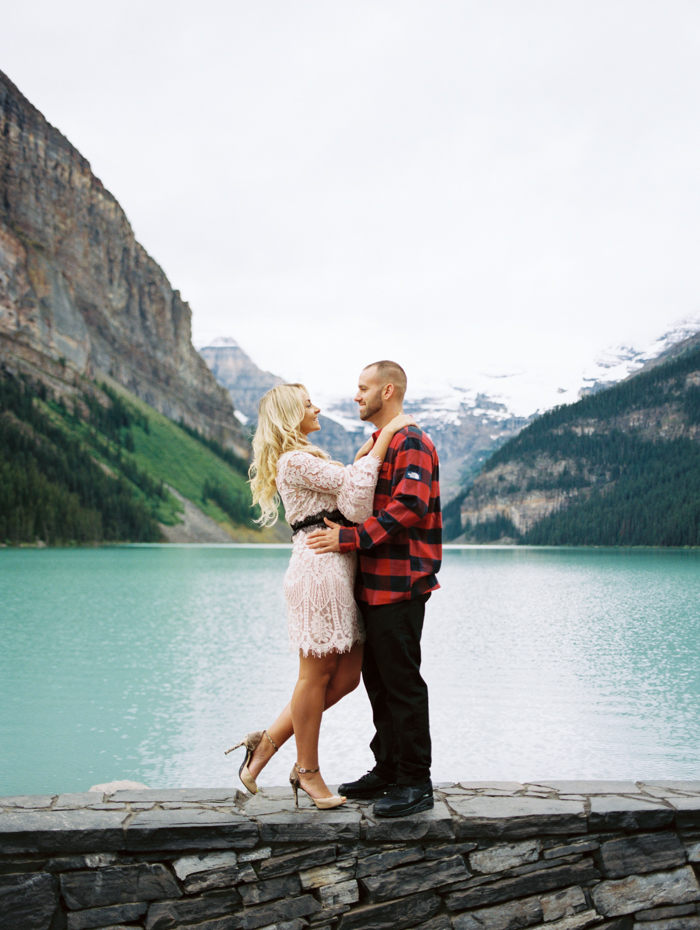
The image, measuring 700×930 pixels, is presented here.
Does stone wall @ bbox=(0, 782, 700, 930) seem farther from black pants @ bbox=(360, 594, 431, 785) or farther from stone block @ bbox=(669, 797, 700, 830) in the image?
Answer: black pants @ bbox=(360, 594, 431, 785)

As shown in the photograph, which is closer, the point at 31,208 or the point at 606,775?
the point at 606,775

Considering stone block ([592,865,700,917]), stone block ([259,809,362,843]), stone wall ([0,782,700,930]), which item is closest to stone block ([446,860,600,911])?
stone wall ([0,782,700,930])

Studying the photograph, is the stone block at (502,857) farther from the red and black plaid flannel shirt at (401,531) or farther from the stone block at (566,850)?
the red and black plaid flannel shirt at (401,531)

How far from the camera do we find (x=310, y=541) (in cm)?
468

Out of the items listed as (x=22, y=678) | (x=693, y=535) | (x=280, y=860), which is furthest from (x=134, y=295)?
(x=280, y=860)

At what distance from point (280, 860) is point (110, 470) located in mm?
143915

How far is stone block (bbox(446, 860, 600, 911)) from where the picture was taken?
170 inches

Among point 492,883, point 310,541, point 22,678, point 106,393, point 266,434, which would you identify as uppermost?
point 106,393

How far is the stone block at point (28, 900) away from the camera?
3.96 meters

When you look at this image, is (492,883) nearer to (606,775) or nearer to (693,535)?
(606,775)

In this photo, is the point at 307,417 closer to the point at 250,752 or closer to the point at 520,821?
the point at 250,752

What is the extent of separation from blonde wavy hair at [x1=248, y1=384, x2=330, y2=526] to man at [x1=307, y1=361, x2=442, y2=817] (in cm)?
53

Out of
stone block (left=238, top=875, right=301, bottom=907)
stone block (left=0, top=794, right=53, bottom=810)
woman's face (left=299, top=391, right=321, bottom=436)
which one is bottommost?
stone block (left=238, top=875, right=301, bottom=907)

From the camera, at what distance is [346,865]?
168 inches
